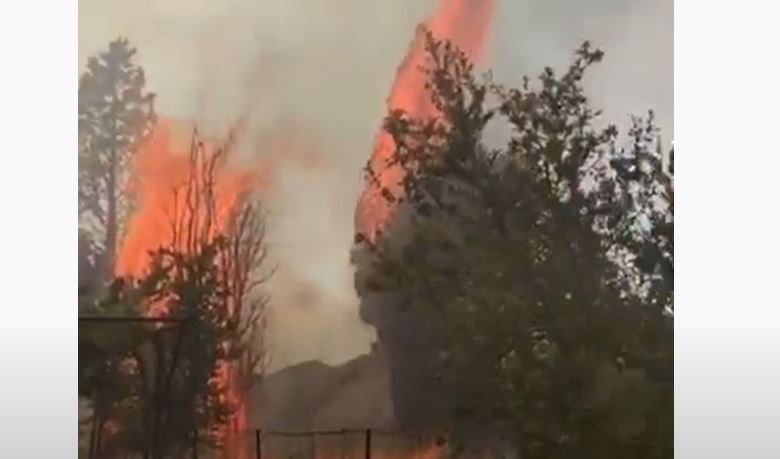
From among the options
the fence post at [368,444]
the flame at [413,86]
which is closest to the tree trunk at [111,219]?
the flame at [413,86]

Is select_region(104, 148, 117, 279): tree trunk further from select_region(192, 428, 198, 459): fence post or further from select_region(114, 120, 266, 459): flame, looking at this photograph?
select_region(192, 428, 198, 459): fence post

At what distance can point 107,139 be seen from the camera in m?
2.15

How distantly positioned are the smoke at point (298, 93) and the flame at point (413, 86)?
0.07ft

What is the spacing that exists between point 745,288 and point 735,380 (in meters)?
0.18

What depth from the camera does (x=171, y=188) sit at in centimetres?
217

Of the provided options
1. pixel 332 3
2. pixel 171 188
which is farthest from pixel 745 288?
pixel 171 188

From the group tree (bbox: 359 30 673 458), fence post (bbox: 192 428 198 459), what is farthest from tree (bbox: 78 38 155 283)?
tree (bbox: 359 30 673 458)

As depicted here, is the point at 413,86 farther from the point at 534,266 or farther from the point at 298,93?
the point at 534,266

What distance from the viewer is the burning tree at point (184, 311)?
7.07 ft

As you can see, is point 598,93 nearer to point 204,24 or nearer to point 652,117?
point 652,117

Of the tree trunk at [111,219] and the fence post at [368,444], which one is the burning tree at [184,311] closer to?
the tree trunk at [111,219]

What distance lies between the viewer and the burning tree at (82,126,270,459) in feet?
7.07

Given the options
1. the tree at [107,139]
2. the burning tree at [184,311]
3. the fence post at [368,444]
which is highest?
the tree at [107,139]

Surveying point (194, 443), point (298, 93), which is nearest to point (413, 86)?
point (298, 93)
